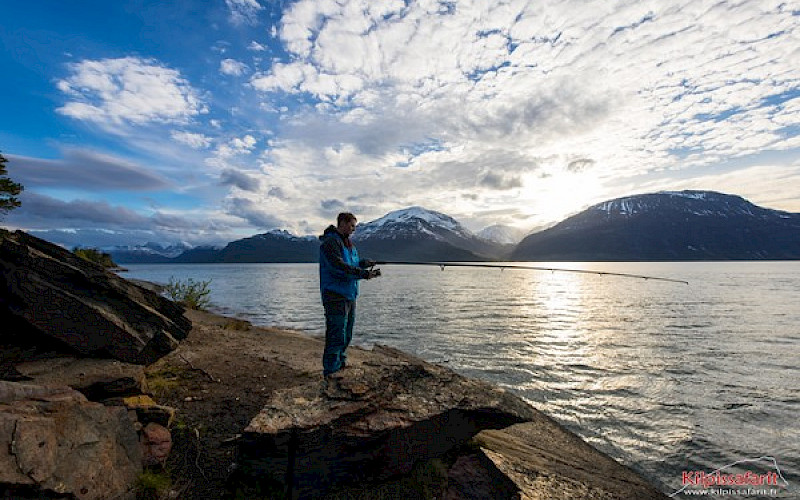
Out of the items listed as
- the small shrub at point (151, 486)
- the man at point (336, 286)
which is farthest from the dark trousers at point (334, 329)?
the small shrub at point (151, 486)

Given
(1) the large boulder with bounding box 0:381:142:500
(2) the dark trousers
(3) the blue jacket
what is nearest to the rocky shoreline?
(1) the large boulder with bounding box 0:381:142:500

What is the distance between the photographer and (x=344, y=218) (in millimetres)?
8719

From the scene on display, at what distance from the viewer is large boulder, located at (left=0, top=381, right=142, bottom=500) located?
425 cm

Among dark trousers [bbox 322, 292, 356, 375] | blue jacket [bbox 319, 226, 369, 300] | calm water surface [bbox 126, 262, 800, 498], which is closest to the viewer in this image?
blue jacket [bbox 319, 226, 369, 300]

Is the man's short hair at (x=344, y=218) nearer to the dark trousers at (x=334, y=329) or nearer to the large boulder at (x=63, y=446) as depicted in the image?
the dark trousers at (x=334, y=329)

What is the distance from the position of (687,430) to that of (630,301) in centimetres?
4095

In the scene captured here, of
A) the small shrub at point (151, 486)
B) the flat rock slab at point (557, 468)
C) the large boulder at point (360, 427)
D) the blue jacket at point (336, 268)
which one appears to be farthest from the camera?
the blue jacket at point (336, 268)

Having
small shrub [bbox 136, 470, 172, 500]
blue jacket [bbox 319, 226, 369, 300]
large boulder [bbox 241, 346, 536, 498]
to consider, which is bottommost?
small shrub [bbox 136, 470, 172, 500]

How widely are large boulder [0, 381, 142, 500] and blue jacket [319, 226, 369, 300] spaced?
4125 millimetres

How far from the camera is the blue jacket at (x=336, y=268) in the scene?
322 inches

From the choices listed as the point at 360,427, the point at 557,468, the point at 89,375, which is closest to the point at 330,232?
the point at 360,427

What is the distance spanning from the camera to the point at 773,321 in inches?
1201

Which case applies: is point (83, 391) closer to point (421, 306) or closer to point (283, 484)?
point (283, 484)

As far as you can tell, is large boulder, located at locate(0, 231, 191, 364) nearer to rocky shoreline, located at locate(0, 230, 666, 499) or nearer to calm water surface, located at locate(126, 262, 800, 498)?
rocky shoreline, located at locate(0, 230, 666, 499)
